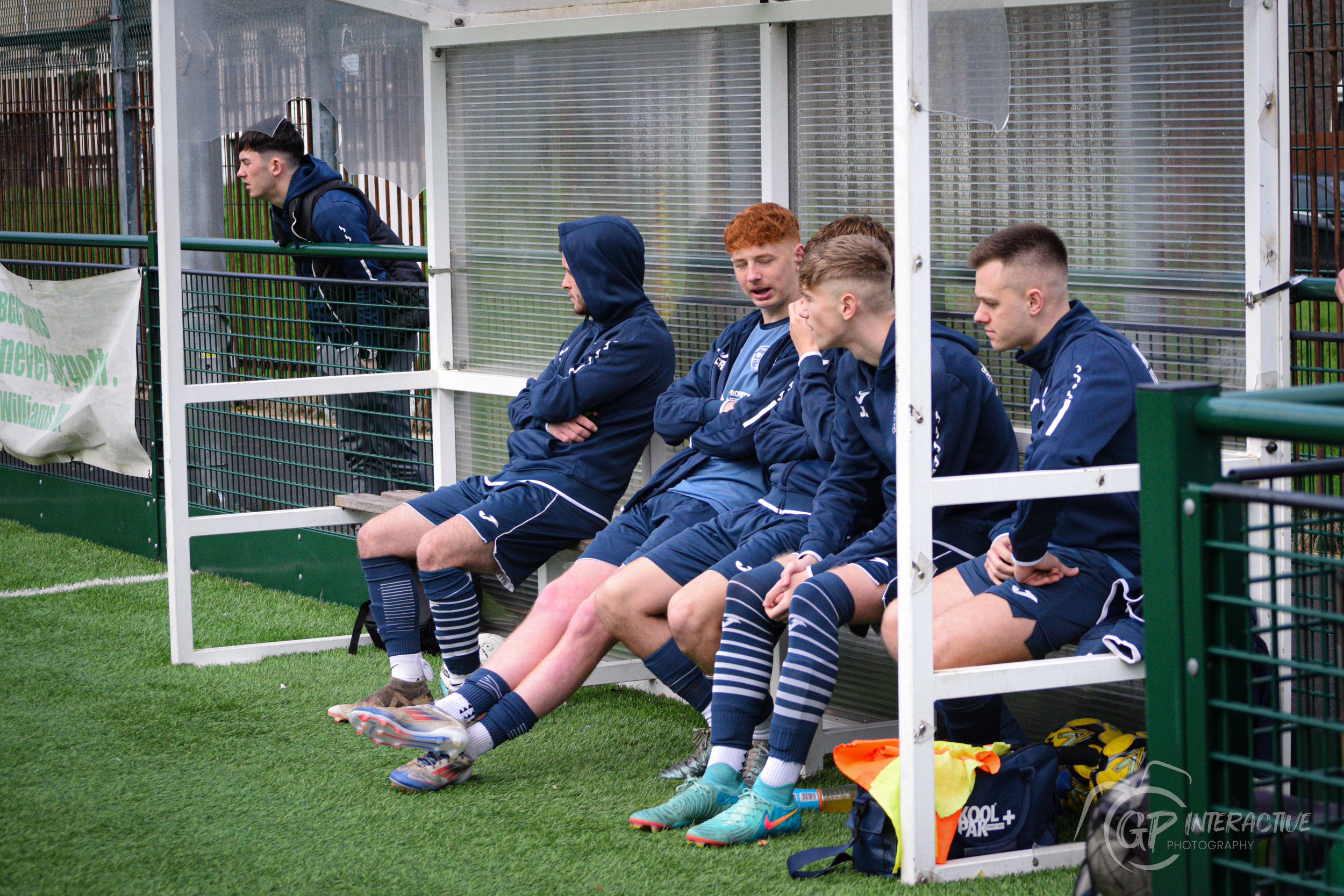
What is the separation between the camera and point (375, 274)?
587 centimetres

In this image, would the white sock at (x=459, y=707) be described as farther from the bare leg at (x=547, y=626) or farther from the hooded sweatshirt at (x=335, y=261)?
the hooded sweatshirt at (x=335, y=261)

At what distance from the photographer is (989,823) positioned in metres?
3.10

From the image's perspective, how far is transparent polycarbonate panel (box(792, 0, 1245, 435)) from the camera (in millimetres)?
3533

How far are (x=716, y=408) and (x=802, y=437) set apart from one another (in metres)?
0.35

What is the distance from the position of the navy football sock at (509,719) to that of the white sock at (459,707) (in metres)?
0.07

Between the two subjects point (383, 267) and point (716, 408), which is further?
point (383, 267)

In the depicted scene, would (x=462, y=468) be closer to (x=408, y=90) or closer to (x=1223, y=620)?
(x=408, y=90)

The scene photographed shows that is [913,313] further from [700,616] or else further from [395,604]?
[395,604]

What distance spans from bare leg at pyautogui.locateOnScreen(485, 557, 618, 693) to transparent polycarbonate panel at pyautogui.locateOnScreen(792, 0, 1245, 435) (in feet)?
4.02

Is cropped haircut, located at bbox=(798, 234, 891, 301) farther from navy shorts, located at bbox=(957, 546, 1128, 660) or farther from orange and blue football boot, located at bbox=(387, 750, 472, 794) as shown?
orange and blue football boot, located at bbox=(387, 750, 472, 794)

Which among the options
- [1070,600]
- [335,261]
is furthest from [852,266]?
[335,261]

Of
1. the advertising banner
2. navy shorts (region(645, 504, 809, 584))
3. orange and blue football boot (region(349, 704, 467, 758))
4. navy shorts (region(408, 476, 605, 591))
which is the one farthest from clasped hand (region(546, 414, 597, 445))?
the advertising banner

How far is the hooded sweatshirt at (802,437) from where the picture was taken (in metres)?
3.72

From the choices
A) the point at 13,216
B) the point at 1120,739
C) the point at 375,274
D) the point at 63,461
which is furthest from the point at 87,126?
the point at 1120,739
